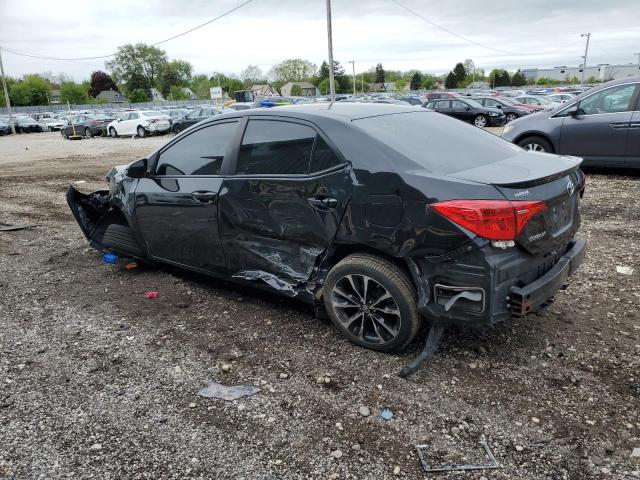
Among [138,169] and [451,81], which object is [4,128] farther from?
[451,81]

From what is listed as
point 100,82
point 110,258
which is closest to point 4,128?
point 110,258

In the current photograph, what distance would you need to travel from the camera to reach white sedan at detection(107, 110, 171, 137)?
89.9 feet

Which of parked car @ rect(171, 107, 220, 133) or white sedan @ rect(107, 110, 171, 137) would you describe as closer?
parked car @ rect(171, 107, 220, 133)

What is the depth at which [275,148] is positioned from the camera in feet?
12.3

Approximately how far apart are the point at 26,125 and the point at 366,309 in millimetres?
44584

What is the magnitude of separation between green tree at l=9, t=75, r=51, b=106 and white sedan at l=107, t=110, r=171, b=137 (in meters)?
65.8

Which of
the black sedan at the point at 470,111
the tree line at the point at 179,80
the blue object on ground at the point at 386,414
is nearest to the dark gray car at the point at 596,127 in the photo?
the blue object on ground at the point at 386,414

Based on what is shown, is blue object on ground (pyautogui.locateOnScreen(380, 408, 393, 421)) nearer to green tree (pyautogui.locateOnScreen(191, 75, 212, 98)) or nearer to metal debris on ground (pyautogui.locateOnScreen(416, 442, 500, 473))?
metal debris on ground (pyautogui.locateOnScreen(416, 442, 500, 473))

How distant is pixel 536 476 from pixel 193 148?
3.48m

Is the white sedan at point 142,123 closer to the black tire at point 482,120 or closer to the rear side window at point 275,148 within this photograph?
the black tire at point 482,120

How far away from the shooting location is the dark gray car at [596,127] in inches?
320

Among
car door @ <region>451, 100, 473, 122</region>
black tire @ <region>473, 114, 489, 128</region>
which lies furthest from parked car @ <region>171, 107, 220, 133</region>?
black tire @ <region>473, 114, 489, 128</region>

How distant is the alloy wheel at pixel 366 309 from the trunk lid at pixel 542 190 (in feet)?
2.90

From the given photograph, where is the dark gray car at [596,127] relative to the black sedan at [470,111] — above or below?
above
